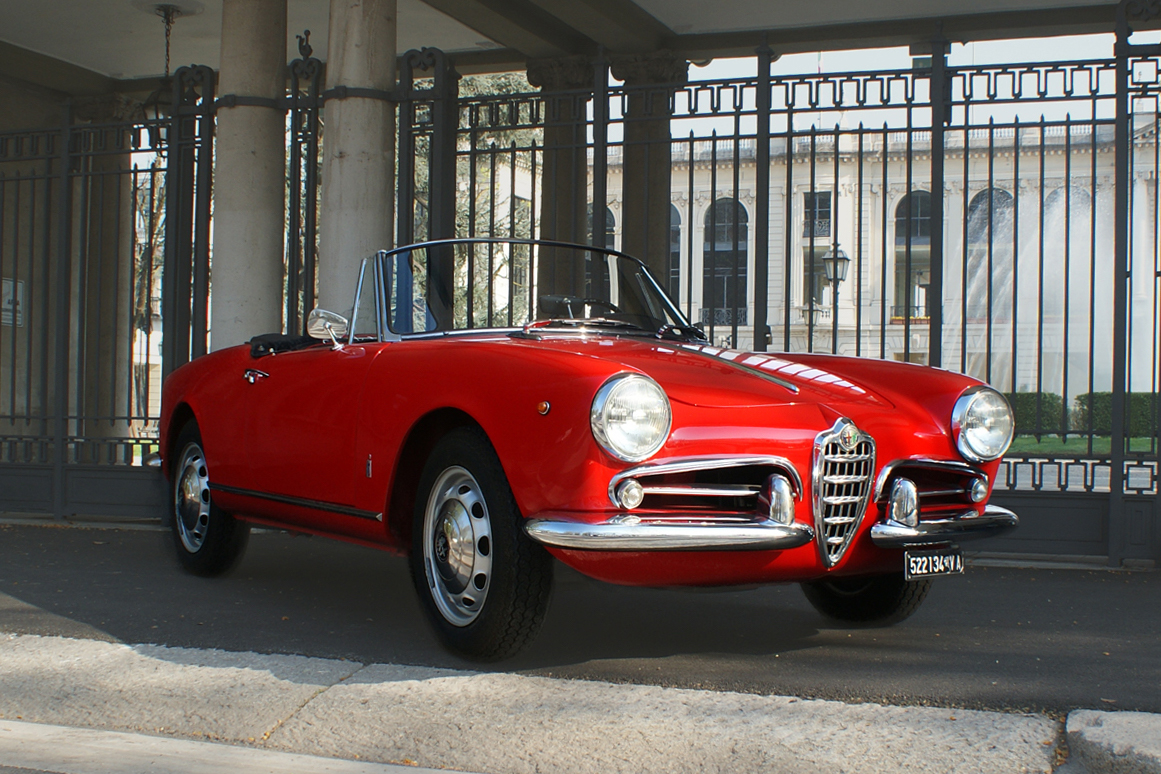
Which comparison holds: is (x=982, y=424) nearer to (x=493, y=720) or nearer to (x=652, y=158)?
(x=493, y=720)

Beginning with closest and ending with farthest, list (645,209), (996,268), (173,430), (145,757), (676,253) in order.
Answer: (145,757) < (173,430) < (645,209) < (996,268) < (676,253)

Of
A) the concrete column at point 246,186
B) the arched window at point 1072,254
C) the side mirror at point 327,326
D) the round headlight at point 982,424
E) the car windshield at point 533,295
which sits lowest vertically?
the round headlight at point 982,424

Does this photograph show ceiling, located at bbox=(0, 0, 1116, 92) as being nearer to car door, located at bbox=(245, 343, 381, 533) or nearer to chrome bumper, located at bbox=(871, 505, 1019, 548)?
car door, located at bbox=(245, 343, 381, 533)

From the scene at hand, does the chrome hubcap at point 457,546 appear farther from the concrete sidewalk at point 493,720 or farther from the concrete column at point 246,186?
the concrete column at point 246,186

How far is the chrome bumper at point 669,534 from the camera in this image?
3133 mm

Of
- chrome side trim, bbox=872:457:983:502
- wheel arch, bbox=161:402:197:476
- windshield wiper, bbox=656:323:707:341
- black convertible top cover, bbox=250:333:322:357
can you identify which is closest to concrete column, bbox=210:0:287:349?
wheel arch, bbox=161:402:197:476

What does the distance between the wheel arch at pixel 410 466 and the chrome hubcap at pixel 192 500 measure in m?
1.79

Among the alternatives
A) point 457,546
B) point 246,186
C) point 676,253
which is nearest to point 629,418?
point 457,546

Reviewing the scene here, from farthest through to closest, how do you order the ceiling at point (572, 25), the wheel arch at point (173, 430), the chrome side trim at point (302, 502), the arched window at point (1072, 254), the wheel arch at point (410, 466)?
the arched window at point (1072, 254), the ceiling at point (572, 25), the wheel arch at point (173, 430), the chrome side trim at point (302, 502), the wheel arch at point (410, 466)

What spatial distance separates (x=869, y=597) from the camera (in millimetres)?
4449

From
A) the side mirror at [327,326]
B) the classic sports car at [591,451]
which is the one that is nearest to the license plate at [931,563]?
the classic sports car at [591,451]

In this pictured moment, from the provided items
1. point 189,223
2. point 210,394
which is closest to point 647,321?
point 210,394

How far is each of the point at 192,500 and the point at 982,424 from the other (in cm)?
375

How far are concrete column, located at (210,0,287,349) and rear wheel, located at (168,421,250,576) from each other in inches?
106
